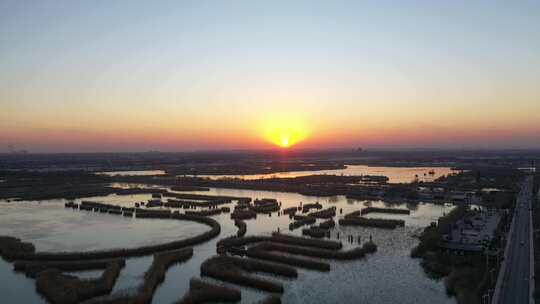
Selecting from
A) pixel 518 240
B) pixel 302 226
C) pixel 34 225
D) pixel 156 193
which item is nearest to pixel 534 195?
pixel 518 240

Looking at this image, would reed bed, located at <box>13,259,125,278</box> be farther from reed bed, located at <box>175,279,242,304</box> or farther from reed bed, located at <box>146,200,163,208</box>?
reed bed, located at <box>146,200,163,208</box>

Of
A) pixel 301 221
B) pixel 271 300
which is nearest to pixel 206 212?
pixel 301 221

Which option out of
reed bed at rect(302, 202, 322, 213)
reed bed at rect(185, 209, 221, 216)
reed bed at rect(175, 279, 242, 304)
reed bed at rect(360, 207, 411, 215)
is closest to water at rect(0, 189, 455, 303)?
reed bed at rect(175, 279, 242, 304)

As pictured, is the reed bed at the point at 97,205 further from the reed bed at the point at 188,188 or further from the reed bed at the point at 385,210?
the reed bed at the point at 385,210

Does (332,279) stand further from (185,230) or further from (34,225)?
(34,225)

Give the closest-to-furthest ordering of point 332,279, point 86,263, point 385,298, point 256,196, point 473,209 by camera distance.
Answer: point 385,298 < point 332,279 < point 86,263 < point 473,209 < point 256,196

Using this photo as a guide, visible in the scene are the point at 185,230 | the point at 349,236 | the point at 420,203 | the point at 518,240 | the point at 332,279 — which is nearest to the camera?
the point at 332,279

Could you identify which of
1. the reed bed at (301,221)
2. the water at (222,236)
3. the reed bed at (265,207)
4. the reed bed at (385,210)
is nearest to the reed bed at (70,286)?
the water at (222,236)
